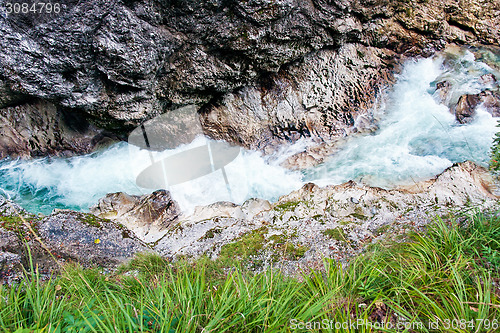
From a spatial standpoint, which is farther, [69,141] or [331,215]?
[69,141]

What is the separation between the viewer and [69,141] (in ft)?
28.7

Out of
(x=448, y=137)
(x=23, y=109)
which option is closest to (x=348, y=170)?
(x=448, y=137)

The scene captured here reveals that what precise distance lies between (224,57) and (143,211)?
14.5 feet

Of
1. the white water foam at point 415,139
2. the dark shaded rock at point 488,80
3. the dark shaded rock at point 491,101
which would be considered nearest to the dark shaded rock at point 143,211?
the white water foam at point 415,139

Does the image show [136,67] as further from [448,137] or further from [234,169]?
[448,137]

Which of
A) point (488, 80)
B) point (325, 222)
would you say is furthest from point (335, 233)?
point (488, 80)

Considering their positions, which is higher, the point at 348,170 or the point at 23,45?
the point at 23,45

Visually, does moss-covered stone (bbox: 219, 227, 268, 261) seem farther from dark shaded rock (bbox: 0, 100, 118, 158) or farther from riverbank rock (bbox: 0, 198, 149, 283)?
dark shaded rock (bbox: 0, 100, 118, 158)

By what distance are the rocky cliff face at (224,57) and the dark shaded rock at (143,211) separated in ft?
7.39

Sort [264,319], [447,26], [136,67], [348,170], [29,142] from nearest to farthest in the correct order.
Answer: [264,319] → [136,67] → [348,170] → [29,142] → [447,26]

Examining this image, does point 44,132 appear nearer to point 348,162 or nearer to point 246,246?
point 246,246

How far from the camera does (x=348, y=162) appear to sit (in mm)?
8062

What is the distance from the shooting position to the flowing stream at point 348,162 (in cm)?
754

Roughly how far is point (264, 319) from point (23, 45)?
733 centimetres
